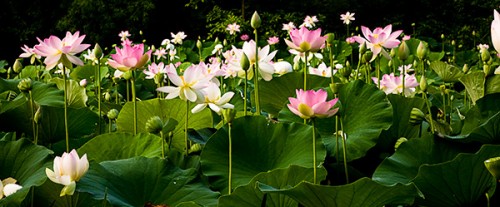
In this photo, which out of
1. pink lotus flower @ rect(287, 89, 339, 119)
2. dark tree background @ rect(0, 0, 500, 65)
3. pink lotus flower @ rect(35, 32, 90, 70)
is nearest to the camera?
pink lotus flower @ rect(287, 89, 339, 119)

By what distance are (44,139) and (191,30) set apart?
255 inches

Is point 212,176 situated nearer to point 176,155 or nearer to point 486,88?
point 176,155

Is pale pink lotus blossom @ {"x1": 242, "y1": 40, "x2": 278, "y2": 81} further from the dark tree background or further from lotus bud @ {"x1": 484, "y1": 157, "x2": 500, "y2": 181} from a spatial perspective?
the dark tree background

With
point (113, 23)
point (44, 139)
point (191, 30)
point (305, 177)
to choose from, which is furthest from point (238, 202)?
point (191, 30)

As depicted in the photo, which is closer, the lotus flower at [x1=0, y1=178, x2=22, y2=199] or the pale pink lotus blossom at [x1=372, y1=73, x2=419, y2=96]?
the lotus flower at [x1=0, y1=178, x2=22, y2=199]

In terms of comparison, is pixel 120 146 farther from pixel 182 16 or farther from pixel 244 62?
pixel 182 16

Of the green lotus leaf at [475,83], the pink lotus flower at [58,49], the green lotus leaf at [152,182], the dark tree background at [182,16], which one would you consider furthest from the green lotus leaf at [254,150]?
the dark tree background at [182,16]

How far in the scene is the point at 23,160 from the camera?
85 centimetres

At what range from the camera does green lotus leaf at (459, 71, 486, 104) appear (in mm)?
1117

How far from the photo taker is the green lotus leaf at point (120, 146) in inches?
36.0

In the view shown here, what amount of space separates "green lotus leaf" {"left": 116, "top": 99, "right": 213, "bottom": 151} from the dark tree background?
5322 mm

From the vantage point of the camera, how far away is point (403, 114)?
1.02 metres

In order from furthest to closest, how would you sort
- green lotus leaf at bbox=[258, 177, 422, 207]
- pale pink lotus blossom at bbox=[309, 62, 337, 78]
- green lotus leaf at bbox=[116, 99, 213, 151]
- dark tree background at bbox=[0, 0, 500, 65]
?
dark tree background at bbox=[0, 0, 500, 65]
pale pink lotus blossom at bbox=[309, 62, 337, 78]
green lotus leaf at bbox=[116, 99, 213, 151]
green lotus leaf at bbox=[258, 177, 422, 207]

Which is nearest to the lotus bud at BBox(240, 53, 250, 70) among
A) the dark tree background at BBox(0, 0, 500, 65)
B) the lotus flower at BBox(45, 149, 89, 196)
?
the lotus flower at BBox(45, 149, 89, 196)
